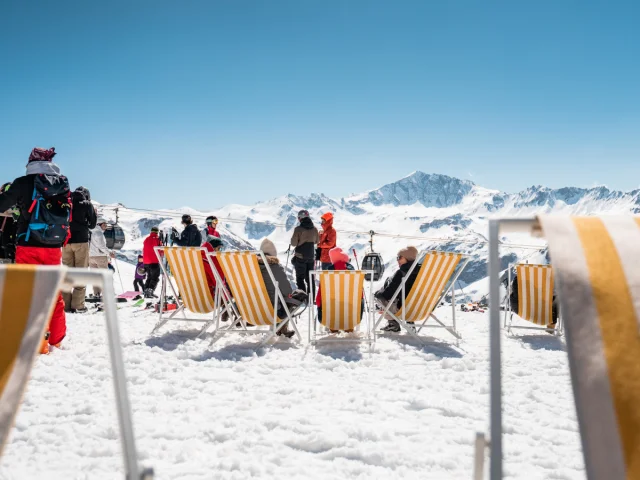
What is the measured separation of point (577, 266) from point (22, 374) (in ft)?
3.36

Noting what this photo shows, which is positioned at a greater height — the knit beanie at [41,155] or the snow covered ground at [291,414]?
the knit beanie at [41,155]

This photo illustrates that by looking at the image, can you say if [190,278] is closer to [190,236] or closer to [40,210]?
[40,210]

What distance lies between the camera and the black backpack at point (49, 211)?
11.0ft

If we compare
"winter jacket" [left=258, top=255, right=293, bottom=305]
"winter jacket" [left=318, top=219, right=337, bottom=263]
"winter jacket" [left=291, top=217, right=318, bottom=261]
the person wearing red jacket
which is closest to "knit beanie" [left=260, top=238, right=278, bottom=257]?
"winter jacket" [left=258, top=255, right=293, bottom=305]

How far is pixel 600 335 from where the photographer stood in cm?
77

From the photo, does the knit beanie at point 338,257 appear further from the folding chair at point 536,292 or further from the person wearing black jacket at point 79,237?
the person wearing black jacket at point 79,237

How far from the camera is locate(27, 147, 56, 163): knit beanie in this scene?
3383 mm

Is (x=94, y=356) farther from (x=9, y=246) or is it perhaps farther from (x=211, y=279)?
(x=9, y=246)

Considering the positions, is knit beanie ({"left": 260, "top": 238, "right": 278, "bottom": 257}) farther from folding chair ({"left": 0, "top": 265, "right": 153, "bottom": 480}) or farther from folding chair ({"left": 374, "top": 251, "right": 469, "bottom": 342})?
folding chair ({"left": 0, "top": 265, "right": 153, "bottom": 480})

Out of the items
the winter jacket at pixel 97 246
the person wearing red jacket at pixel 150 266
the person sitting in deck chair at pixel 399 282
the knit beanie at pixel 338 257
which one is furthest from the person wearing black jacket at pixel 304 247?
the winter jacket at pixel 97 246

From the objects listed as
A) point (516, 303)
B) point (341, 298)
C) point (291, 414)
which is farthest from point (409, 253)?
point (291, 414)

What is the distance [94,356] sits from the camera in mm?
3365

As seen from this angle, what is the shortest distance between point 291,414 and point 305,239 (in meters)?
3.80

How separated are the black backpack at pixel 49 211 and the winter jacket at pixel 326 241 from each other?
385 centimetres
